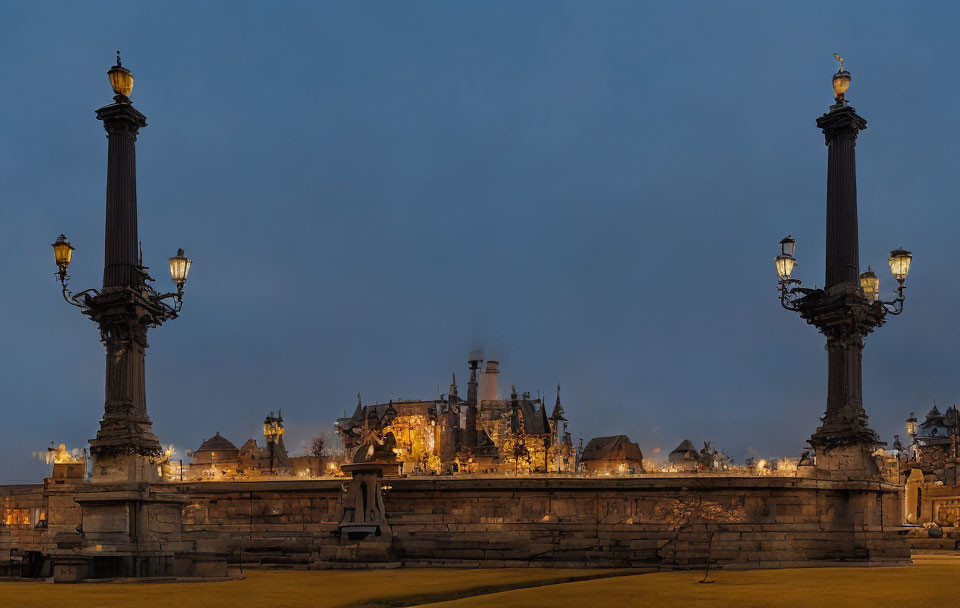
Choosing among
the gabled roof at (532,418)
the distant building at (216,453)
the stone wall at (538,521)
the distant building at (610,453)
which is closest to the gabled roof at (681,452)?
the distant building at (610,453)

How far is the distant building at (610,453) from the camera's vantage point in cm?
7894

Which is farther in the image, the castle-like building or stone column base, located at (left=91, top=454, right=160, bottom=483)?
the castle-like building

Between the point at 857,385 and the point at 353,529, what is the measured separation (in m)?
16.8

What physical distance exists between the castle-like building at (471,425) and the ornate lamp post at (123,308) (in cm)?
4302

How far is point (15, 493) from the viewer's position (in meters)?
50.7

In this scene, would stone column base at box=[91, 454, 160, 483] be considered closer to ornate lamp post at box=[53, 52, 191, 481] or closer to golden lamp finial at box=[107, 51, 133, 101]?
ornate lamp post at box=[53, 52, 191, 481]

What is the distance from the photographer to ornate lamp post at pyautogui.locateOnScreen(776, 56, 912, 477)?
28969 millimetres

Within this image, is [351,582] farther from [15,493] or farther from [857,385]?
[15,493]

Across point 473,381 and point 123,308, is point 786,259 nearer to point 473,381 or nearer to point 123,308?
point 123,308

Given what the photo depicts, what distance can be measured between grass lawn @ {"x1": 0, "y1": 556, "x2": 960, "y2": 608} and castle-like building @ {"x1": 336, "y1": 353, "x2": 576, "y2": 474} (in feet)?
155

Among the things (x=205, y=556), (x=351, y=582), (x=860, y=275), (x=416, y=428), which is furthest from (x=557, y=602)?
(x=416, y=428)

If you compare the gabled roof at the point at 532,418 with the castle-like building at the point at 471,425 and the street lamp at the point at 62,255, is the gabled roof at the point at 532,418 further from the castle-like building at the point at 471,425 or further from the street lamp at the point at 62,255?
the street lamp at the point at 62,255

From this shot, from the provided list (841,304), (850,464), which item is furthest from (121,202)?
(850,464)

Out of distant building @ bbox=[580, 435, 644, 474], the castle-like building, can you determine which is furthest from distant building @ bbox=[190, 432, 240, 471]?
distant building @ bbox=[580, 435, 644, 474]
